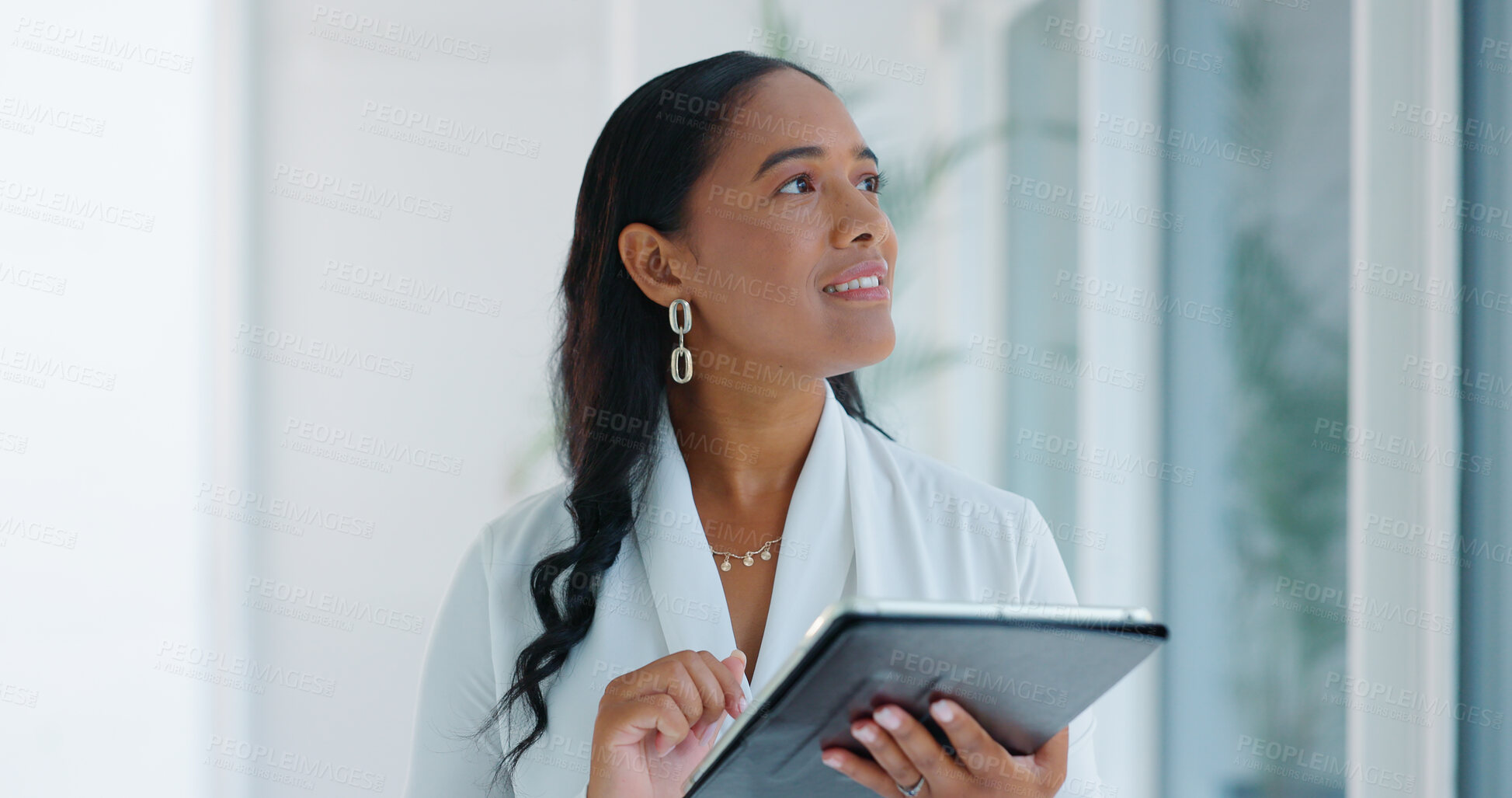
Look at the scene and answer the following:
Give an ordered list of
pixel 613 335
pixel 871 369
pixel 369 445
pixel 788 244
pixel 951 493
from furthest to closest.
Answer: pixel 369 445 < pixel 871 369 < pixel 613 335 < pixel 951 493 < pixel 788 244

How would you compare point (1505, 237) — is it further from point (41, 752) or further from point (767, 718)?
point (41, 752)

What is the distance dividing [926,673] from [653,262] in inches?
36.0

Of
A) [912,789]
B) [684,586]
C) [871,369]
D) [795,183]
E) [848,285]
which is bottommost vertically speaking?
[912,789]

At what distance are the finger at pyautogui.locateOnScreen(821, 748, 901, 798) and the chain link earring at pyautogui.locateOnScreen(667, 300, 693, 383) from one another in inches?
28.0

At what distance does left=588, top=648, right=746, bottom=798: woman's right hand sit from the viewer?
3.93ft

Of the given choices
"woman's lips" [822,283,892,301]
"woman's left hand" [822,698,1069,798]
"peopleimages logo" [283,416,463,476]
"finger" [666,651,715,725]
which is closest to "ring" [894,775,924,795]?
"woman's left hand" [822,698,1069,798]

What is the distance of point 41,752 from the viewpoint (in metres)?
2.56

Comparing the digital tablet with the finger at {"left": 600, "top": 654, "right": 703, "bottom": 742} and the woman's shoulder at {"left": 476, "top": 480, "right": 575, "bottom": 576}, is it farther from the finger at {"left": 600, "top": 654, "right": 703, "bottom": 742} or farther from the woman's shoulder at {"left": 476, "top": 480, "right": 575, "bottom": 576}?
the woman's shoulder at {"left": 476, "top": 480, "right": 575, "bottom": 576}

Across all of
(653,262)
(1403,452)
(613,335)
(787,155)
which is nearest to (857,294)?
(787,155)

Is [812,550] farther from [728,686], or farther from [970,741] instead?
[970,741]

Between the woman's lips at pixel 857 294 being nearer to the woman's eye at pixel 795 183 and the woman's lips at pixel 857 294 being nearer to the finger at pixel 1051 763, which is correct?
the woman's eye at pixel 795 183

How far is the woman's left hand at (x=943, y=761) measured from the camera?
1.01 meters

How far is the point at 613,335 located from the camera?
5.76ft

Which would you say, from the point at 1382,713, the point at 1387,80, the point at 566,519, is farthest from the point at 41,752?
the point at 1387,80
